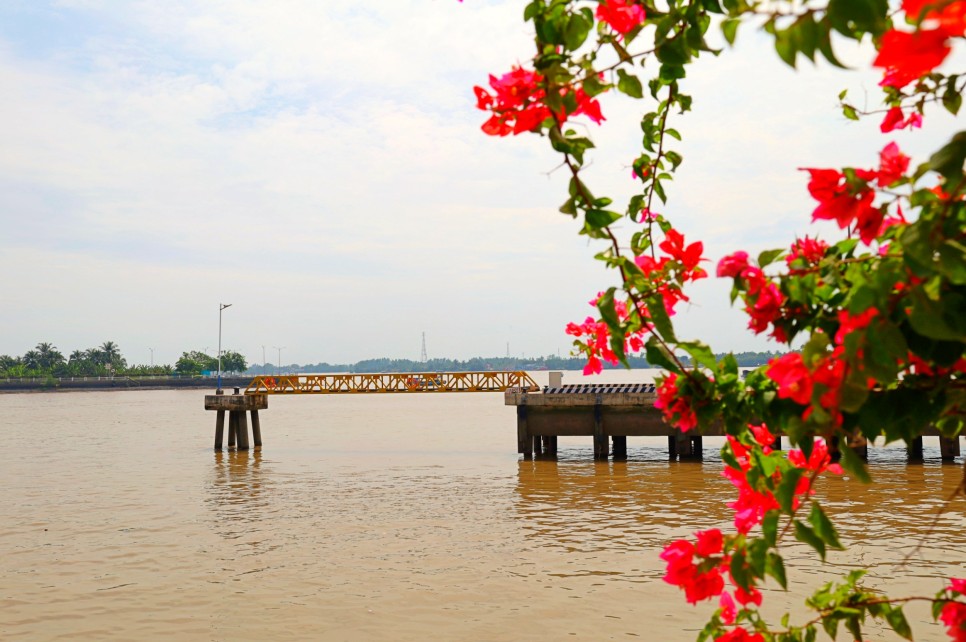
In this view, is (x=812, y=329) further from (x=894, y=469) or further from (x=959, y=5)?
(x=894, y=469)

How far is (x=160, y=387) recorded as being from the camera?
448 ft

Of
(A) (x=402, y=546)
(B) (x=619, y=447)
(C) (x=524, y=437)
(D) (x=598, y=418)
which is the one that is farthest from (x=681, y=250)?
(B) (x=619, y=447)

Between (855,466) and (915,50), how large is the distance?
750 millimetres

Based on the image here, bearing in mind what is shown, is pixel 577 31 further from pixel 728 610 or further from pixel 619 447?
pixel 619 447

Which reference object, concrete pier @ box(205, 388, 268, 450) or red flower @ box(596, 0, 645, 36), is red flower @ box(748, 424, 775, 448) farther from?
concrete pier @ box(205, 388, 268, 450)

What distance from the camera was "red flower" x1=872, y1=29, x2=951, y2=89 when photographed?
3.48ft

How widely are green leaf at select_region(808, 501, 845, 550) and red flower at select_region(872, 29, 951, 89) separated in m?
0.93

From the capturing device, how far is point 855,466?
151 cm

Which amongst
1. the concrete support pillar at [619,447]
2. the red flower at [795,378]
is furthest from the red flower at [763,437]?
the concrete support pillar at [619,447]

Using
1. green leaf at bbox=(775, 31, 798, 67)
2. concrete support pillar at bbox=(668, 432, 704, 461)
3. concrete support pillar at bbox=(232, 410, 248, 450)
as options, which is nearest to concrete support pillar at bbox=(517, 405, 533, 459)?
concrete support pillar at bbox=(668, 432, 704, 461)

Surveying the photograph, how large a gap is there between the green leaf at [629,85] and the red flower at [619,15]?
9 cm

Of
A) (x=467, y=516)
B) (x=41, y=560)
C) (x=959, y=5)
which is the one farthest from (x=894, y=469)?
(x=959, y=5)

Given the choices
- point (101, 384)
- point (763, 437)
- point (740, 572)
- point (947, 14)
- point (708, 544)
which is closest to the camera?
point (947, 14)

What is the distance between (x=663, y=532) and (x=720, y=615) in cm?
1148
